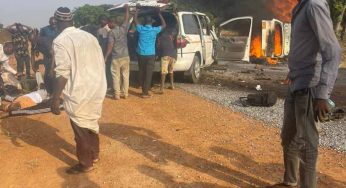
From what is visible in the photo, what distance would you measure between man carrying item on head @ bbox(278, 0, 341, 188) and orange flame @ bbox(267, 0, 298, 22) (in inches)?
791

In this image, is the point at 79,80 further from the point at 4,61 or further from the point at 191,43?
the point at 191,43

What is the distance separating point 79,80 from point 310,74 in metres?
2.49

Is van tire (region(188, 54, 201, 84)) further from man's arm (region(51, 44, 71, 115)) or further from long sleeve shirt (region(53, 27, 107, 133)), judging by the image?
man's arm (region(51, 44, 71, 115))

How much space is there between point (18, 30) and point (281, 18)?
15.4 metres

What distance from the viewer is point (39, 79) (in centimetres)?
913

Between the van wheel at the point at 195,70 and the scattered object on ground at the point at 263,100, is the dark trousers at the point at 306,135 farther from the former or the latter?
the van wheel at the point at 195,70

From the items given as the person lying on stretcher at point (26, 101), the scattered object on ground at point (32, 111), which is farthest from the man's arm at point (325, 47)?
the person lying on stretcher at point (26, 101)

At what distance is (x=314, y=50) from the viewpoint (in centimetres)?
374

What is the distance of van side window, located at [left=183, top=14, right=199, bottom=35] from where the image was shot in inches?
422

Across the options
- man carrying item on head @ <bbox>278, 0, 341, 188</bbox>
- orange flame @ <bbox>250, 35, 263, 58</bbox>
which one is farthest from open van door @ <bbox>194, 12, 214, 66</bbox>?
man carrying item on head @ <bbox>278, 0, 341, 188</bbox>

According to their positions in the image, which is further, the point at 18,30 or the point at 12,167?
the point at 18,30

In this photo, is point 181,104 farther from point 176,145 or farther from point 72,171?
point 72,171

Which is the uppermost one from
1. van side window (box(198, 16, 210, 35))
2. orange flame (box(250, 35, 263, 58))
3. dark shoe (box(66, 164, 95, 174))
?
van side window (box(198, 16, 210, 35))

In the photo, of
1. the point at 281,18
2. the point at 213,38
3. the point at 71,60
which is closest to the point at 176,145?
the point at 71,60
